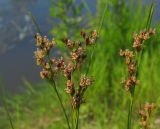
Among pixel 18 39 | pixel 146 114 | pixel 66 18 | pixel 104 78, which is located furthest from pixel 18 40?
pixel 146 114

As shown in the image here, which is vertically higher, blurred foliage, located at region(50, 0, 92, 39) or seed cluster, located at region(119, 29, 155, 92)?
blurred foliage, located at region(50, 0, 92, 39)

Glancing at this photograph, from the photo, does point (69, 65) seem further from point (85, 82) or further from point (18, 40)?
point (18, 40)

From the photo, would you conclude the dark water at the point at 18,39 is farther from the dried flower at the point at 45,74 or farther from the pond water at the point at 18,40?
the dried flower at the point at 45,74

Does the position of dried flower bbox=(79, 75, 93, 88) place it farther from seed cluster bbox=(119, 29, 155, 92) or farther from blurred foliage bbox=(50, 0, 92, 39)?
blurred foliage bbox=(50, 0, 92, 39)

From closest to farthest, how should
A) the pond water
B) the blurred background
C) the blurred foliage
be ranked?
the blurred background
the blurred foliage
the pond water

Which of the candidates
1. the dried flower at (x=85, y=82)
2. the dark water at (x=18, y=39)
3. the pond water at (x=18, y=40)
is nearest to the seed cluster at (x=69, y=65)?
the dried flower at (x=85, y=82)

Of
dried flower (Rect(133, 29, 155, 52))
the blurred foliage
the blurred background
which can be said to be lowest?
dried flower (Rect(133, 29, 155, 52))

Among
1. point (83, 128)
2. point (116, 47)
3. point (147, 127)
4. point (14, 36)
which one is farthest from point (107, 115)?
point (14, 36)

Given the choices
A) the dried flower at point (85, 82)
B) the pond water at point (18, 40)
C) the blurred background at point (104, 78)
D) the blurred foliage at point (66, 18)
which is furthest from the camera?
the pond water at point (18, 40)

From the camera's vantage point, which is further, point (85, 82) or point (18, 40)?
point (18, 40)

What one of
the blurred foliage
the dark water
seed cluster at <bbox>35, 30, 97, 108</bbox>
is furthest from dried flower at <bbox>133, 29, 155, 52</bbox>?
the dark water
